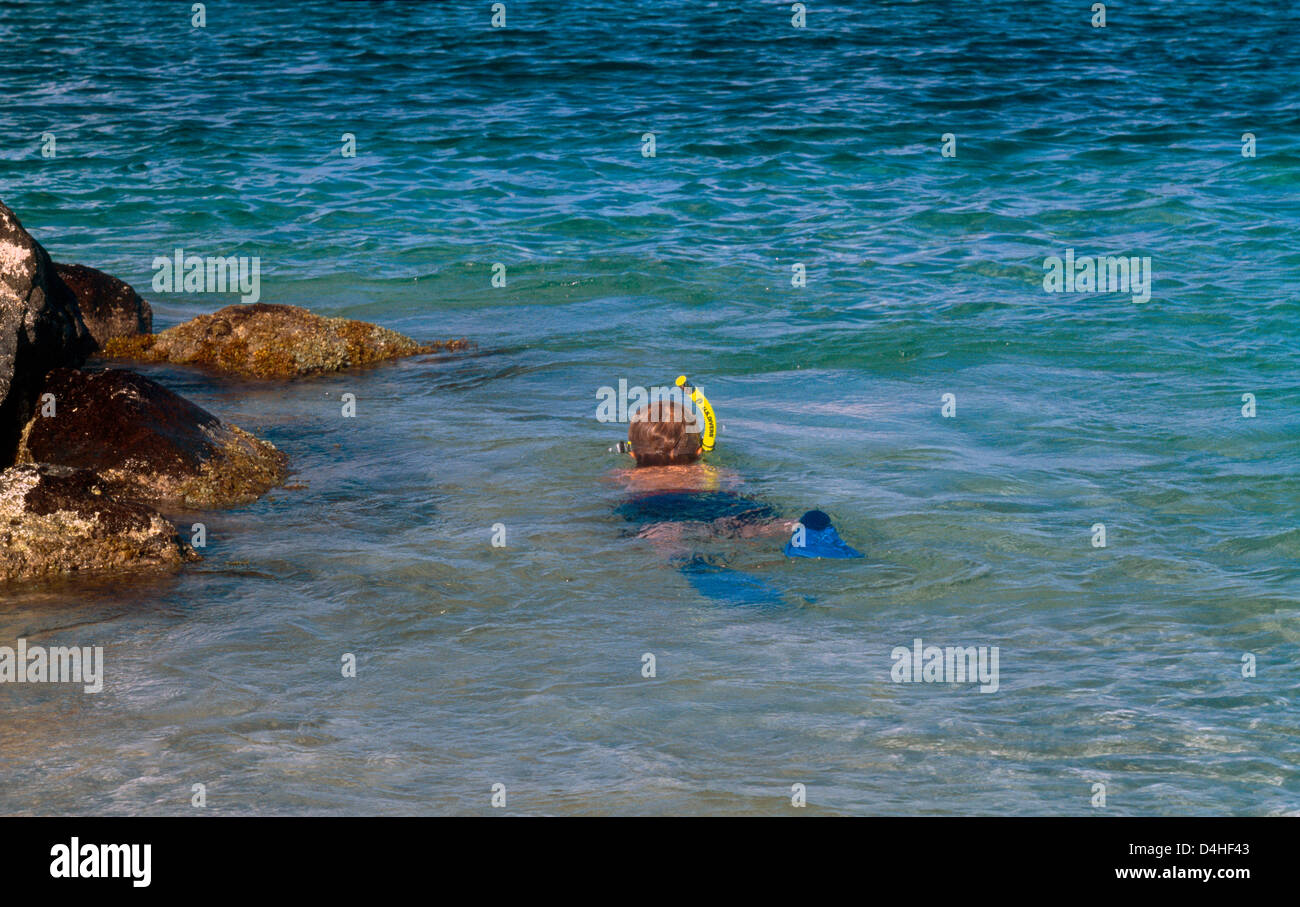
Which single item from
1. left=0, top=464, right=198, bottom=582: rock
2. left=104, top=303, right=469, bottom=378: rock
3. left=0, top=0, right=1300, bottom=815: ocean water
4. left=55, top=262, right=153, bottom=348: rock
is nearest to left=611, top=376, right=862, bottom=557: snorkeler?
left=0, top=0, right=1300, bottom=815: ocean water

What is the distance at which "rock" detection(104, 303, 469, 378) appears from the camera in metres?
12.6

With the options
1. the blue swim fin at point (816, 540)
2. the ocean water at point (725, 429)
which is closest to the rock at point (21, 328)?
Answer: the ocean water at point (725, 429)

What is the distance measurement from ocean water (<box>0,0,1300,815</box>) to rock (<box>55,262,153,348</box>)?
112 cm

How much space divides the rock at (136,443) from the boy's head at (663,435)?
8.77 feet

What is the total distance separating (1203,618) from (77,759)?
5765mm

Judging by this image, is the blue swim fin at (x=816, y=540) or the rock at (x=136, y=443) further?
the rock at (x=136, y=443)

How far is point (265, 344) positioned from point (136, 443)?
372cm

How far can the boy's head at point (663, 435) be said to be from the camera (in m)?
9.20

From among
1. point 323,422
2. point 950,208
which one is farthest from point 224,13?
point 323,422

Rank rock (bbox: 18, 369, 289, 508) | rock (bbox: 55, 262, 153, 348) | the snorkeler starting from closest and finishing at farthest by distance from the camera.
Result: the snorkeler < rock (bbox: 18, 369, 289, 508) < rock (bbox: 55, 262, 153, 348)

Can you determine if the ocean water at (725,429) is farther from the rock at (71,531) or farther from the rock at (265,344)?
the rock at (265,344)

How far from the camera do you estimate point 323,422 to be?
36.8 ft

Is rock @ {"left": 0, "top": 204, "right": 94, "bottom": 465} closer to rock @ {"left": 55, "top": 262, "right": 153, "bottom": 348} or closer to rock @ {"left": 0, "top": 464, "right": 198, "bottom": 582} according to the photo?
rock @ {"left": 0, "top": 464, "right": 198, "bottom": 582}

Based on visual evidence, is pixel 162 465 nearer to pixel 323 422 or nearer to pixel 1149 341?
pixel 323 422
